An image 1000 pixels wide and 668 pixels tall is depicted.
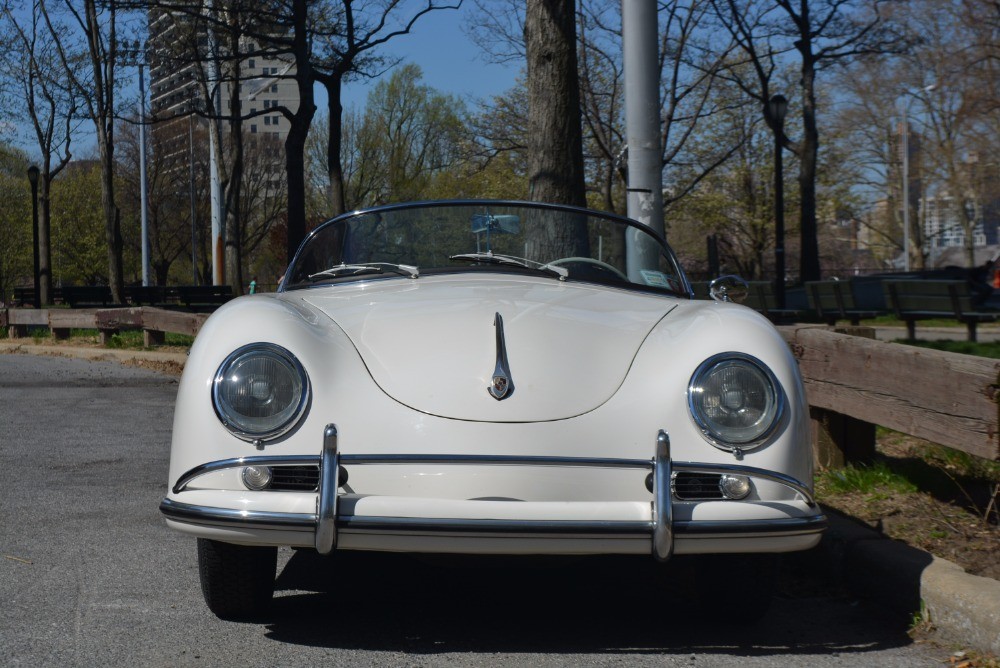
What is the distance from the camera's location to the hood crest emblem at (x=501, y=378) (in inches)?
123

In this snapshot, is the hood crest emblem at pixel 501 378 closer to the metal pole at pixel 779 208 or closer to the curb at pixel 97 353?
the curb at pixel 97 353

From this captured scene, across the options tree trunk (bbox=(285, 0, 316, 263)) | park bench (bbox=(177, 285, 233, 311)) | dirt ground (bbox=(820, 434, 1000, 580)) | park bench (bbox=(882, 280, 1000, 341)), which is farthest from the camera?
park bench (bbox=(177, 285, 233, 311))

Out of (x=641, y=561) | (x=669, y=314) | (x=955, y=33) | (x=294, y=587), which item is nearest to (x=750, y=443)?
(x=669, y=314)

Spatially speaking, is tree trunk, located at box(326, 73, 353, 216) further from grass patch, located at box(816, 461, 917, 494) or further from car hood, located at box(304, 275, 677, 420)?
car hood, located at box(304, 275, 677, 420)

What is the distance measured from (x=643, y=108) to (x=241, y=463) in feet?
18.3

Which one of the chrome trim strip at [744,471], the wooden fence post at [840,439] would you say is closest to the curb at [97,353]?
the wooden fence post at [840,439]

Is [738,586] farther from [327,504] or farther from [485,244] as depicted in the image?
[485,244]

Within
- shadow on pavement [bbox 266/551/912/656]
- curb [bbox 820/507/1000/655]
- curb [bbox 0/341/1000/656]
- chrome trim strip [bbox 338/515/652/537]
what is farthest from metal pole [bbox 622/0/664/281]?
chrome trim strip [bbox 338/515/652/537]

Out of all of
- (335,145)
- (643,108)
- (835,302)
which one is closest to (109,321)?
(335,145)

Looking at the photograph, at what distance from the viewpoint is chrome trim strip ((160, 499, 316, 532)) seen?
2.95 metres

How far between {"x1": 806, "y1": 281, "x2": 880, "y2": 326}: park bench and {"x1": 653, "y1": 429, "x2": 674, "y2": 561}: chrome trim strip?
16.1 m

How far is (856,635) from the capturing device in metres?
3.51

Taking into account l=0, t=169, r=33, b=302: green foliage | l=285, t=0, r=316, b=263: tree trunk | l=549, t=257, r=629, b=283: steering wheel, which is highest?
l=0, t=169, r=33, b=302: green foliage

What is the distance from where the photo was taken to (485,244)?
15.8 ft
